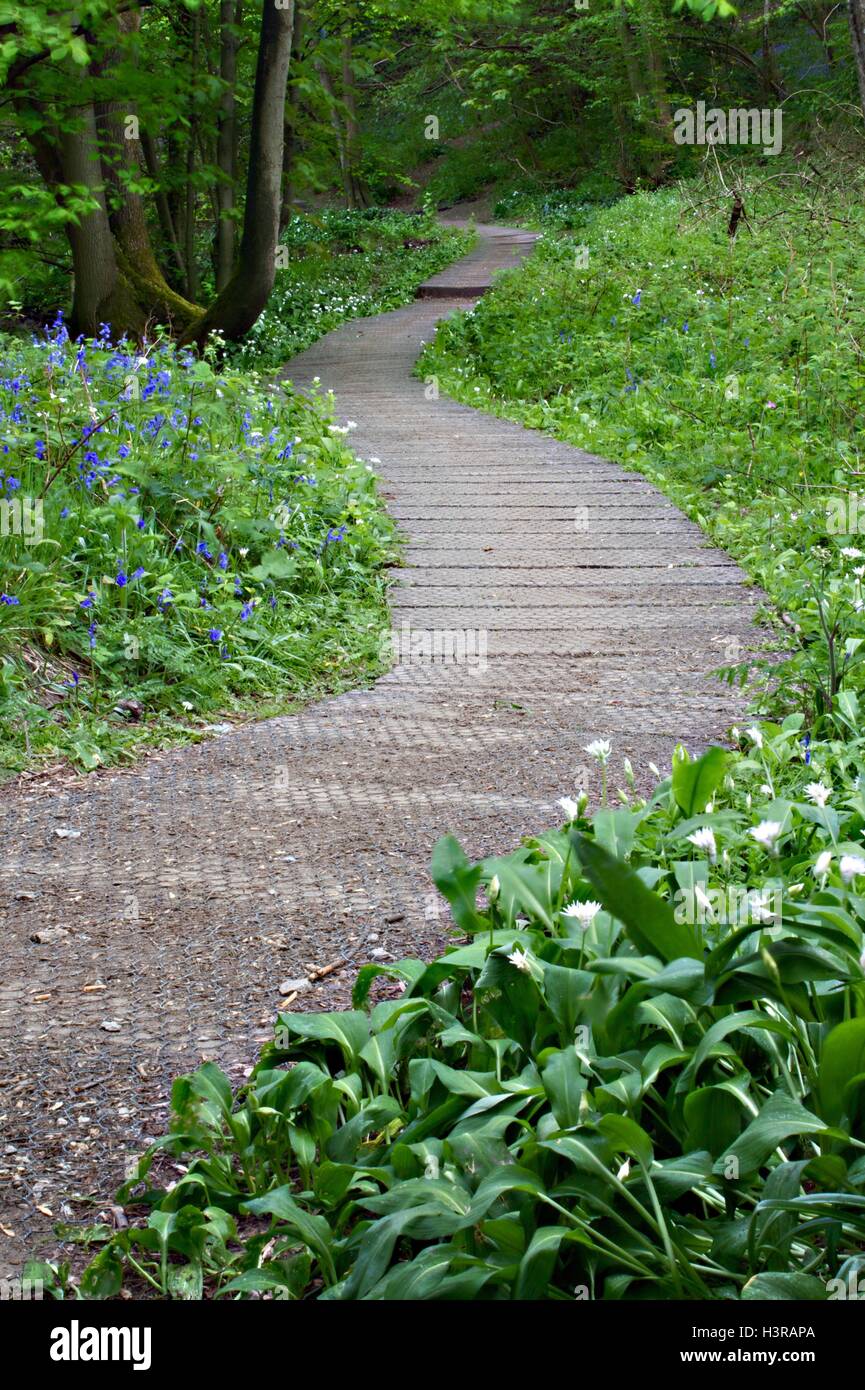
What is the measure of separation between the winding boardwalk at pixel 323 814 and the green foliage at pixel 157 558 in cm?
37

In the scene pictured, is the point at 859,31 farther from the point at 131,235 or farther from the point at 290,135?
the point at 290,135

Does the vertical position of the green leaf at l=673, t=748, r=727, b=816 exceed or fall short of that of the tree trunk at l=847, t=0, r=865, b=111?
it falls short

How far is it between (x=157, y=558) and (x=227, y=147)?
41.1 feet

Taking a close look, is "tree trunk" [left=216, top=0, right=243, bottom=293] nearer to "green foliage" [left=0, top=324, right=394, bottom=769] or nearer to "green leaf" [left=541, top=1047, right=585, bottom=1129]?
"green foliage" [left=0, top=324, right=394, bottom=769]

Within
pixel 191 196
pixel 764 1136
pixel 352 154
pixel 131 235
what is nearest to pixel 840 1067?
pixel 764 1136

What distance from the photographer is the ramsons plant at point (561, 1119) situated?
1.95 meters

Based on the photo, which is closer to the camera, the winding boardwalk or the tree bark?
the winding boardwalk

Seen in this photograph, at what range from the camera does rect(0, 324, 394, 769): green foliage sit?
17.4 ft

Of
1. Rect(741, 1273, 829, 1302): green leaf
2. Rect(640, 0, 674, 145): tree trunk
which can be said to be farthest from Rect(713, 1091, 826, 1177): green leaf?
Rect(640, 0, 674, 145): tree trunk

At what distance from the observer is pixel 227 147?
54.5 feet

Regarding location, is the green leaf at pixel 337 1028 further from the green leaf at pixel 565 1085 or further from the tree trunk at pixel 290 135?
the tree trunk at pixel 290 135

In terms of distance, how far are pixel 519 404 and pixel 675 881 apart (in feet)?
31.9

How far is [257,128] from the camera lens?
11.4m

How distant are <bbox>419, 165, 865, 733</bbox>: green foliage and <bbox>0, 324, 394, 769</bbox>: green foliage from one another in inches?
85.4
